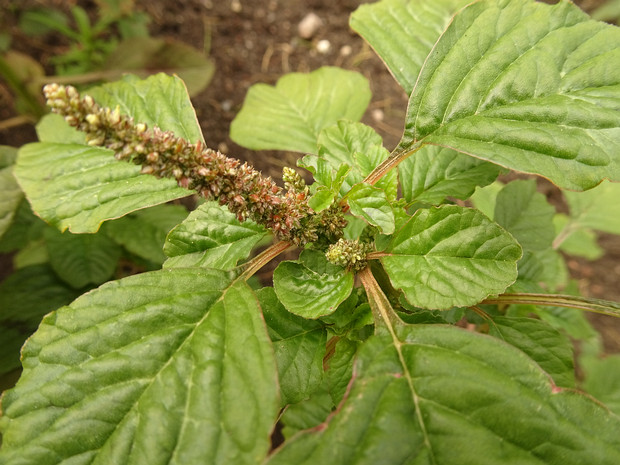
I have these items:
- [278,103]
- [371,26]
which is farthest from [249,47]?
[371,26]

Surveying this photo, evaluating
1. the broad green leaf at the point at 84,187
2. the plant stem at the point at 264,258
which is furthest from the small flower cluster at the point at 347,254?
the broad green leaf at the point at 84,187

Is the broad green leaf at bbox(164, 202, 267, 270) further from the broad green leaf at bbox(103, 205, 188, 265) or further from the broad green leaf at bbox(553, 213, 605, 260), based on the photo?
the broad green leaf at bbox(553, 213, 605, 260)

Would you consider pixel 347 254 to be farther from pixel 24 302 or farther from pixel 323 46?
pixel 323 46

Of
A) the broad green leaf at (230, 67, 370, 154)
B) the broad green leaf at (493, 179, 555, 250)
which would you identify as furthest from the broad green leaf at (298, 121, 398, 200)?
the broad green leaf at (493, 179, 555, 250)

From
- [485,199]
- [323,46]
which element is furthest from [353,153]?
[323,46]

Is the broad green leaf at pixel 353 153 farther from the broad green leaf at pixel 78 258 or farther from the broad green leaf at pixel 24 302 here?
the broad green leaf at pixel 24 302
